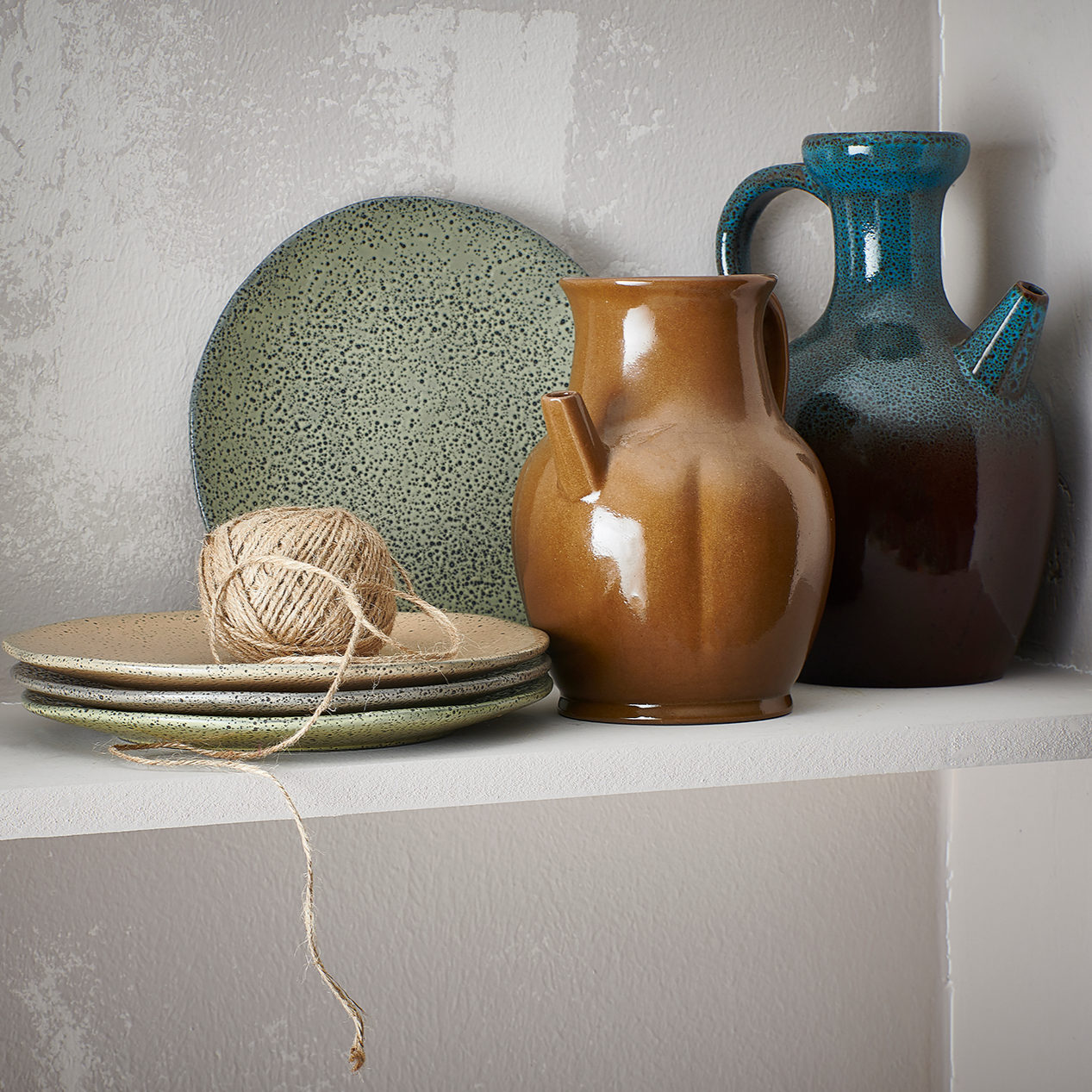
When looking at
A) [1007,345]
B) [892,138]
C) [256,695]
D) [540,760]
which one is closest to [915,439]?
[1007,345]

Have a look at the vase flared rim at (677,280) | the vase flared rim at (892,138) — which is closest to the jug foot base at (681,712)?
the vase flared rim at (677,280)

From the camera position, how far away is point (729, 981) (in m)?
0.86

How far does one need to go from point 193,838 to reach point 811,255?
0.60m

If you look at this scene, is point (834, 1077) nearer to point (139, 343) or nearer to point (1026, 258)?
point (1026, 258)

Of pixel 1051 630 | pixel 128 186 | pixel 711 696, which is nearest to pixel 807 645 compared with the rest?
pixel 711 696

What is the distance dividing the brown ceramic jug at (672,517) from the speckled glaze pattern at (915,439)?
0.07 meters

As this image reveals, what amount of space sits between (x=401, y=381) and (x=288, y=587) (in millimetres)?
236

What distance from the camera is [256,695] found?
1.61 feet

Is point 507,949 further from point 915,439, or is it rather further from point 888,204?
point 888,204

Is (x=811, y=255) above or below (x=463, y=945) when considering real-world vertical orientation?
above

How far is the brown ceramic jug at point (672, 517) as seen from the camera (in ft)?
1.84

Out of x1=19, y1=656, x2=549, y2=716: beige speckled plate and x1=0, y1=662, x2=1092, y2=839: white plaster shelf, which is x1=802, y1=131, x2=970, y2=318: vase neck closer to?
x1=0, y1=662, x2=1092, y2=839: white plaster shelf

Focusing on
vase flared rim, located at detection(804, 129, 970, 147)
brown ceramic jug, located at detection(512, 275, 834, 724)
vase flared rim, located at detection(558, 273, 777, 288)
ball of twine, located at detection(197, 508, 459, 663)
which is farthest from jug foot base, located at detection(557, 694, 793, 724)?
vase flared rim, located at detection(804, 129, 970, 147)

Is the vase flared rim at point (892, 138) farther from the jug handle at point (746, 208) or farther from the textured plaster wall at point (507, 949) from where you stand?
the textured plaster wall at point (507, 949)
